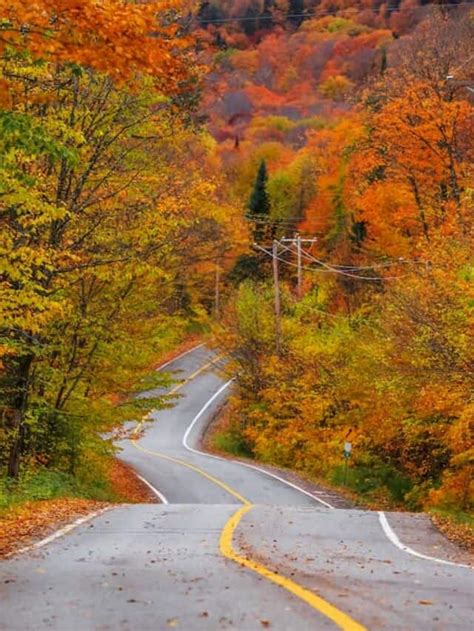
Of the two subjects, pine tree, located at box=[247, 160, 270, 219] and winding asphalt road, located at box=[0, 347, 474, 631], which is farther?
pine tree, located at box=[247, 160, 270, 219]

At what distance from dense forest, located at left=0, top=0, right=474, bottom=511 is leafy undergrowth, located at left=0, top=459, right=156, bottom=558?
2.20ft

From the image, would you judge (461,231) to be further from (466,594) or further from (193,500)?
(466,594)

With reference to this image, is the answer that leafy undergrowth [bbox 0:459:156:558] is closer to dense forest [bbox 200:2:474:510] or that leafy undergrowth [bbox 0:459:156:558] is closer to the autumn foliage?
the autumn foliage

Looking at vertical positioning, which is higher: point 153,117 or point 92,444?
point 153,117

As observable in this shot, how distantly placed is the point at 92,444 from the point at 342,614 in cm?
1334

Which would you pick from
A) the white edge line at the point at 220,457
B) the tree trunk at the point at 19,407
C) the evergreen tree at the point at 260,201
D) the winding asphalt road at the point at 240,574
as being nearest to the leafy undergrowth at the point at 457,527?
the winding asphalt road at the point at 240,574

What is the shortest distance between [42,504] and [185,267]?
9.36 meters

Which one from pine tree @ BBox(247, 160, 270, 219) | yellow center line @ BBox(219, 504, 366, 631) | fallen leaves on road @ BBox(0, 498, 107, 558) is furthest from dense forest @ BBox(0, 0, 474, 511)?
pine tree @ BBox(247, 160, 270, 219)

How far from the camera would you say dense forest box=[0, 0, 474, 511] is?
10.1 meters

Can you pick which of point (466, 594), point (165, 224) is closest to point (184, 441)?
point (165, 224)

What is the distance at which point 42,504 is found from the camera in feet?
48.5

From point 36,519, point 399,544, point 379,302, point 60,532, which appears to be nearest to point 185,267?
point 379,302

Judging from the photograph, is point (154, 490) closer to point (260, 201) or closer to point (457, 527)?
point (457, 527)

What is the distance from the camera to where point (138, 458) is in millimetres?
34250
